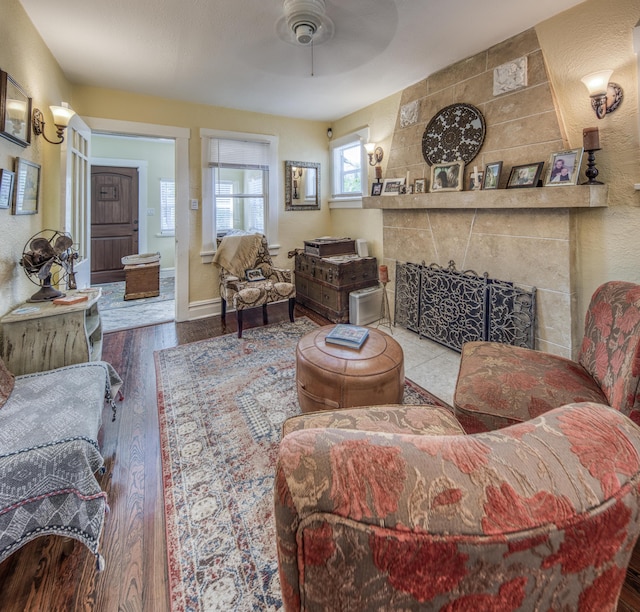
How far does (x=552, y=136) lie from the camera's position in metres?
2.38

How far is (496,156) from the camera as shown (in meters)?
2.74

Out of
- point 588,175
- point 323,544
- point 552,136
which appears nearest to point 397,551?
point 323,544

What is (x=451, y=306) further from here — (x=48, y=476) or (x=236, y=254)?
(x=48, y=476)

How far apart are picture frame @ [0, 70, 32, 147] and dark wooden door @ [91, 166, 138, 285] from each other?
4371mm

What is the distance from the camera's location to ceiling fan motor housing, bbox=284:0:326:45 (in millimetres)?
2074

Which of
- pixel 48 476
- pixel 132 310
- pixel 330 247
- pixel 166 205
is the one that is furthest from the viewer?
pixel 166 205

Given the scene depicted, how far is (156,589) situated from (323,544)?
119 centimetres

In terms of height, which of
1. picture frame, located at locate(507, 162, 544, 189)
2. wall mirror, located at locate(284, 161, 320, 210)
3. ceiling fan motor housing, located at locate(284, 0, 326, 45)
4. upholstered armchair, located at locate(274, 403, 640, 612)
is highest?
Result: ceiling fan motor housing, located at locate(284, 0, 326, 45)

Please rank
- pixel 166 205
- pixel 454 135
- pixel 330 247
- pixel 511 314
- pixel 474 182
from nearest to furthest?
A: pixel 511 314
pixel 474 182
pixel 454 135
pixel 330 247
pixel 166 205

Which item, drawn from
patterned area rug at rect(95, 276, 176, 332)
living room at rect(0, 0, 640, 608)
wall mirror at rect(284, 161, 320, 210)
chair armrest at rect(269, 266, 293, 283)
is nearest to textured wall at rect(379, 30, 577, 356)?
living room at rect(0, 0, 640, 608)

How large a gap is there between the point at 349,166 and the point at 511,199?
267 cm

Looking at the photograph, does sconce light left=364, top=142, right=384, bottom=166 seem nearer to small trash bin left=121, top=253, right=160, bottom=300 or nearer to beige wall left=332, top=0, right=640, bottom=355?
beige wall left=332, top=0, right=640, bottom=355

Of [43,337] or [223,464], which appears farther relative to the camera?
[43,337]

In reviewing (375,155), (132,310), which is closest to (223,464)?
(132,310)
